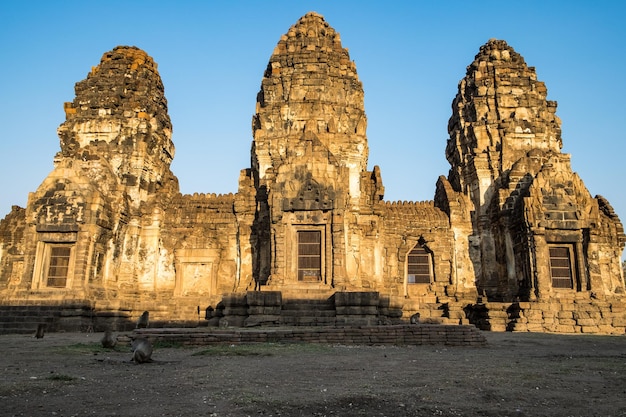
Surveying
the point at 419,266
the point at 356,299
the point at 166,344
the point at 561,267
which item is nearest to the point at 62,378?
the point at 166,344

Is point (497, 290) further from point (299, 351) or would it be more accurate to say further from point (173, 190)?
point (173, 190)

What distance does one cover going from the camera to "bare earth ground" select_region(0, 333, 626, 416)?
556 cm

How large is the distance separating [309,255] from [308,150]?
427cm

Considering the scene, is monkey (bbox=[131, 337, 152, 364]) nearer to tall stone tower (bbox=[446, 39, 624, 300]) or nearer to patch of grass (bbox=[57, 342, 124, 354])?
patch of grass (bbox=[57, 342, 124, 354])

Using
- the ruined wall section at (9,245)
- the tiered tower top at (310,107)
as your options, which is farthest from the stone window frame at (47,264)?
the tiered tower top at (310,107)

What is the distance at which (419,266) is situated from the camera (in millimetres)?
24453

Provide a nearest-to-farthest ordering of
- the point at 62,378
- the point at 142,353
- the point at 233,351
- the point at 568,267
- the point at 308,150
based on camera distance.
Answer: the point at 62,378, the point at 142,353, the point at 233,351, the point at 308,150, the point at 568,267

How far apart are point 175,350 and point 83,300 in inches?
383

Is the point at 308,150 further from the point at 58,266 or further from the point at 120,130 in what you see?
the point at 58,266

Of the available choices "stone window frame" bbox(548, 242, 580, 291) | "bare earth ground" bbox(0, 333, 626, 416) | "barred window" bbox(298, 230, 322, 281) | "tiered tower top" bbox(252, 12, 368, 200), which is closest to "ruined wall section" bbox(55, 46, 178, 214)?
"tiered tower top" bbox(252, 12, 368, 200)

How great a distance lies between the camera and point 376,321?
651 inches

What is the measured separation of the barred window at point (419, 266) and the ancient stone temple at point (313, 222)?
0.07 metres

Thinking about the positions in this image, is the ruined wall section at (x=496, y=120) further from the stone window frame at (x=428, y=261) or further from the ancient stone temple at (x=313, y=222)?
the stone window frame at (x=428, y=261)

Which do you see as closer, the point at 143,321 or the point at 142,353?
the point at 142,353
